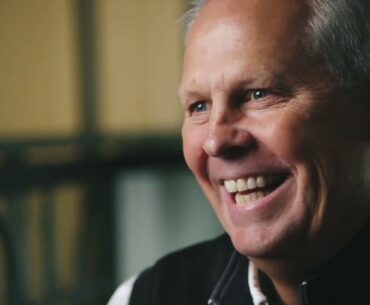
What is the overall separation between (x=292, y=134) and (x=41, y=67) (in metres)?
3.32

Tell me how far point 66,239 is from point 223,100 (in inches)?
87.9

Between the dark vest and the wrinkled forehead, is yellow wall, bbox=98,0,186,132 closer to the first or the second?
the dark vest

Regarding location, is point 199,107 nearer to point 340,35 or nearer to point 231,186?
point 231,186

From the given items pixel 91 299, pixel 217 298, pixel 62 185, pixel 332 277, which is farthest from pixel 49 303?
pixel 332 277

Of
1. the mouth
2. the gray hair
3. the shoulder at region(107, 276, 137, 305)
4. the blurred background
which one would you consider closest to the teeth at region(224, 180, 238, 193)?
the mouth

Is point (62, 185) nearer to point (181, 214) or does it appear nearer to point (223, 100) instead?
point (181, 214)

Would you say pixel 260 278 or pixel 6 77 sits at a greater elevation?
pixel 6 77

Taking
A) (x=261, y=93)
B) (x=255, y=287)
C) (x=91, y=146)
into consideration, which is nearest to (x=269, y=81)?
(x=261, y=93)

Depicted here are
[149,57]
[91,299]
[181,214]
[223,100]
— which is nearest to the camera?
[223,100]

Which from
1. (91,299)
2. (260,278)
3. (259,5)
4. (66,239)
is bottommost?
(91,299)

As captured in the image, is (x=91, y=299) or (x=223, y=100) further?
(x=91, y=299)

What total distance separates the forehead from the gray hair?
2cm

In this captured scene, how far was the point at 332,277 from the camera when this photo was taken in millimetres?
1282

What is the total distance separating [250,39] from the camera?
1.25 m
